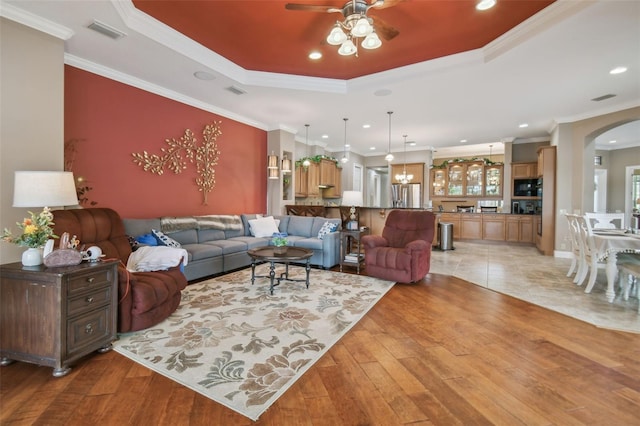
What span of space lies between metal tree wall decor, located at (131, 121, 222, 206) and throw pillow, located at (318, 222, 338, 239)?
227cm

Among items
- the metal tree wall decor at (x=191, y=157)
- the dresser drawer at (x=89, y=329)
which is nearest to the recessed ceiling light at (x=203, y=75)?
the metal tree wall decor at (x=191, y=157)

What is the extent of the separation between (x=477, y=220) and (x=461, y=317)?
659 centimetres

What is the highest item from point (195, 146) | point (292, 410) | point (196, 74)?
point (196, 74)

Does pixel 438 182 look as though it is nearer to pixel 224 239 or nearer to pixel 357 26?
pixel 224 239

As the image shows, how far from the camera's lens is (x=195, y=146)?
5.30 metres

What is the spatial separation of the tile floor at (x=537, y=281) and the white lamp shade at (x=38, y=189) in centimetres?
502

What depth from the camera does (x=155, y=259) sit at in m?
3.07

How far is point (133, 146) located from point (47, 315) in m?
3.05

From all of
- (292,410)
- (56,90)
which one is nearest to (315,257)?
(292,410)

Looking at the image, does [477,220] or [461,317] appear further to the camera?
[477,220]

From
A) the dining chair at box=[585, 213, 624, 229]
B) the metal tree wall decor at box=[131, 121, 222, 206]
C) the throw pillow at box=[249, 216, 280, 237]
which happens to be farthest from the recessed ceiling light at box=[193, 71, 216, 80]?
the dining chair at box=[585, 213, 624, 229]

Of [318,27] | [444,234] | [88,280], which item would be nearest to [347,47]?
[318,27]

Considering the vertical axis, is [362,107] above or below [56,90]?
above

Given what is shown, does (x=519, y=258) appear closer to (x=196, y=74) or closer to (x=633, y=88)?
(x=633, y=88)
